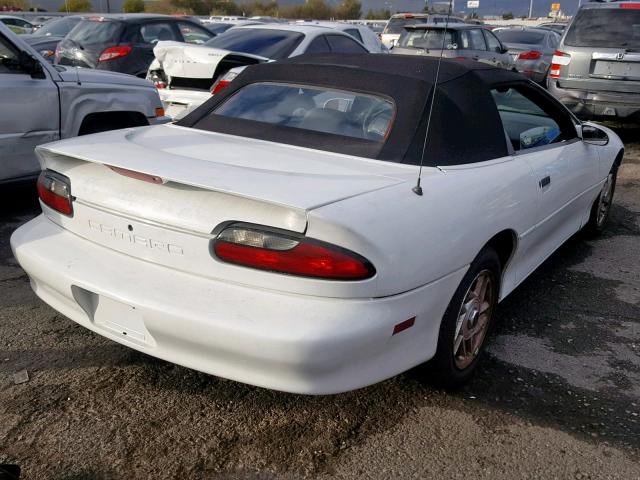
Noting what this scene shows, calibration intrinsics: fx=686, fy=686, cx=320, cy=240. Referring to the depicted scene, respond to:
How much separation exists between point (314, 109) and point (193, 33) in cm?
831

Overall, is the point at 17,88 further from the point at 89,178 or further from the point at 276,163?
the point at 276,163

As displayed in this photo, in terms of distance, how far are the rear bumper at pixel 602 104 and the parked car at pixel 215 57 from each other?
3.36 m

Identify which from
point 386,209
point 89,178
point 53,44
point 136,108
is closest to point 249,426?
point 386,209

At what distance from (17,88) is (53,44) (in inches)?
367

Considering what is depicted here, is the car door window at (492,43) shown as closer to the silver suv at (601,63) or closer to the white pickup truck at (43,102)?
the silver suv at (601,63)

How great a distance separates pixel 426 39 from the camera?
13.1 m

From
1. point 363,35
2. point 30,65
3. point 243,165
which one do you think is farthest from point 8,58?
point 363,35

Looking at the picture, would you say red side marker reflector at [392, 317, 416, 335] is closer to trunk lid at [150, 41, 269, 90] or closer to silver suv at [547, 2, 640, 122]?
trunk lid at [150, 41, 269, 90]

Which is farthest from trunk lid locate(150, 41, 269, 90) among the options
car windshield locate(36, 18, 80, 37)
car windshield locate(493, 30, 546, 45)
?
car windshield locate(493, 30, 546, 45)

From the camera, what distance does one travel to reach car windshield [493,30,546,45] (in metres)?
17.5

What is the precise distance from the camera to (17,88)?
5.29 metres

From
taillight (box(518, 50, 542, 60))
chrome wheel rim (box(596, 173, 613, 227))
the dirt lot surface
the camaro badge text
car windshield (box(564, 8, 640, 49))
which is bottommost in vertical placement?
the dirt lot surface

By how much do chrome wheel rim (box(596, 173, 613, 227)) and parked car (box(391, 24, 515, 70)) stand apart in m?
7.62

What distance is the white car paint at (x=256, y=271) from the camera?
239 cm
